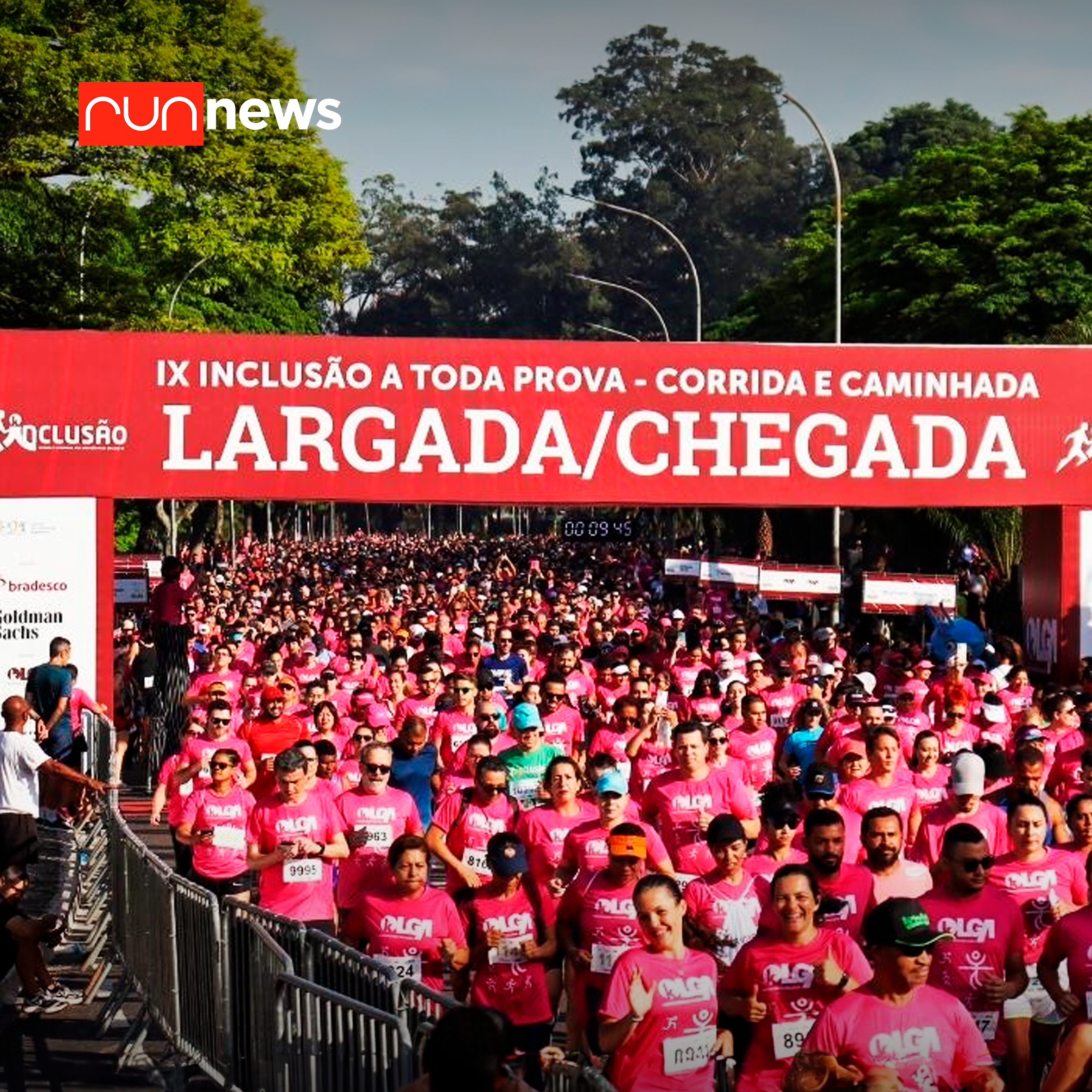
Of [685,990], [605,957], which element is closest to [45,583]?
[605,957]

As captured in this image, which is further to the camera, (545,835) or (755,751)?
(755,751)

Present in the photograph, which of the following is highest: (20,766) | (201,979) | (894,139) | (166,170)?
(894,139)

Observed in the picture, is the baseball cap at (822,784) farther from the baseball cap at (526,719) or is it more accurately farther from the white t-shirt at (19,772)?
the white t-shirt at (19,772)

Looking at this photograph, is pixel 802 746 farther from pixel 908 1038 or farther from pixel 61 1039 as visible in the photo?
pixel 908 1038

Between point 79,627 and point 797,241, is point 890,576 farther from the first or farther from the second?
point 797,241

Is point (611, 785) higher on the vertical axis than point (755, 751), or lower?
higher

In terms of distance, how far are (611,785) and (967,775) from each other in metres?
1.71

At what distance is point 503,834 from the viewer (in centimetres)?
1034

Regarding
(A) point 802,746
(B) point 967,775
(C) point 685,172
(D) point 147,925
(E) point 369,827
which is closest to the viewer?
(B) point 967,775

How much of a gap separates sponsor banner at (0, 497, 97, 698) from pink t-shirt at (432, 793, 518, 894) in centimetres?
1141

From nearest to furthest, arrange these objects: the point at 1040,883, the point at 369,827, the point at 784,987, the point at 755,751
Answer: the point at 784,987 < the point at 1040,883 < the point at 369,827 < the point at 755,751

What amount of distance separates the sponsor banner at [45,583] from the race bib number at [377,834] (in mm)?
11146

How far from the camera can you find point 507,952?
33.8ft

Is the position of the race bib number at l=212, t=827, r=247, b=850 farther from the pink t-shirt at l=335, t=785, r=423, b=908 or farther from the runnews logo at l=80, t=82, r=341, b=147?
the runnews logo at l=80, t=82, r=341, b=147
